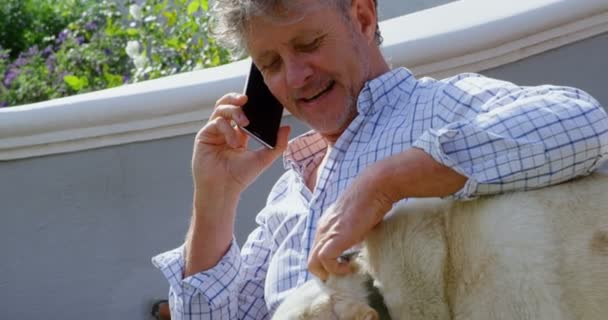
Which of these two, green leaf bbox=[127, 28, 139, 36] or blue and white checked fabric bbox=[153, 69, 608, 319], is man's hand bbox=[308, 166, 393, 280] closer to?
blue and white checked fabric bbox=[153, 69, 608, 319]

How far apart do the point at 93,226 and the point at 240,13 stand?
82.0 inches

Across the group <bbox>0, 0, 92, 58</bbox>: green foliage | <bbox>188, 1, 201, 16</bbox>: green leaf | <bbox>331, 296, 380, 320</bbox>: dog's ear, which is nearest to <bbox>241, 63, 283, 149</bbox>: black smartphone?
<bbox>331, 296, 380, 320</bbox>: dog's ear

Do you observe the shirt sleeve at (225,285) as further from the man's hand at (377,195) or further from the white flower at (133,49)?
the white flower at (133,49)

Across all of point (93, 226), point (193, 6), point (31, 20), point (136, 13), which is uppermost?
point (193, 6)

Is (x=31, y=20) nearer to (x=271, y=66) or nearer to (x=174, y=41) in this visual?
(x=174, y=41)

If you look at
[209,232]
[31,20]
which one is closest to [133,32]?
[31,20]

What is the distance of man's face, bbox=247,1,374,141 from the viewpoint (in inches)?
88.3

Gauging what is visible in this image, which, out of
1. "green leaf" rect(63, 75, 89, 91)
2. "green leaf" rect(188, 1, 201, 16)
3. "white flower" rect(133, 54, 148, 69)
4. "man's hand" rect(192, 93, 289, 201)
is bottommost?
"green leaf" rect(63, 75, 89, 91)

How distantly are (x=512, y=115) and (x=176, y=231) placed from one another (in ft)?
8.16

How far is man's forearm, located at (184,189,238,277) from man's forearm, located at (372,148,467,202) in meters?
0.92

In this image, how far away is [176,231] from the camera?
4.06 meters

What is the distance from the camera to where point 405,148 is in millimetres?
2049

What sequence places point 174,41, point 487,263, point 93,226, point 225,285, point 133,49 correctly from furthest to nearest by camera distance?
point 133,49 → point 174,41 → point 93,226 → point 225,285 → point 487,263

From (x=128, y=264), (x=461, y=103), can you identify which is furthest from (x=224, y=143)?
(x=128, y=264)
